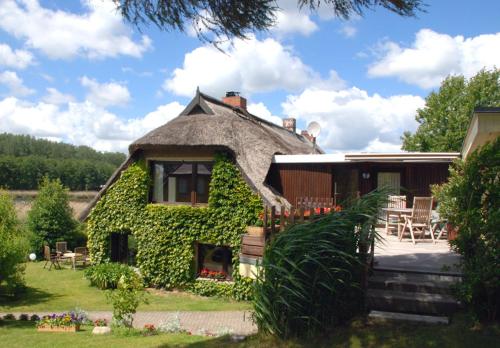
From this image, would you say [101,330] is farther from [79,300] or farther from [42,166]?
[42,166]

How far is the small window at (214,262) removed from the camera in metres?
15.9

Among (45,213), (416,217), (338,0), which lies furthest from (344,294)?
(45,213)

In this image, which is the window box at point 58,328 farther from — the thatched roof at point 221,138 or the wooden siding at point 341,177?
the wooden siding at point 341,177

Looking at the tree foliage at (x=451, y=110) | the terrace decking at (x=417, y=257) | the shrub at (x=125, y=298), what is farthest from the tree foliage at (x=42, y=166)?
the terrace decking at (x=417, y=257)

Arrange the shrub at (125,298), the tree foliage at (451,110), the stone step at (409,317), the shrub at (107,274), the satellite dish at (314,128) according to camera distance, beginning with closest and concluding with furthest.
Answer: the stone step at (409,317) < the shrub at (125,298) < the shrub at (107,274) < the satellite dish at (314,128) < the tree foliage at (451,110)

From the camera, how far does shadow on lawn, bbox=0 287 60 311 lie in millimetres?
15109

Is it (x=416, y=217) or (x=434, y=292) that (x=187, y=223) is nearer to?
(x=416, y=217)

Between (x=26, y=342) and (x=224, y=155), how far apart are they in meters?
8.51

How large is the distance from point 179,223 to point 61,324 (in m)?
6.23

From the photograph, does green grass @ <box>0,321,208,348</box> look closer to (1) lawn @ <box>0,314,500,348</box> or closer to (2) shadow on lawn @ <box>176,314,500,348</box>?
(1) lawn @ <box>0,314,500,348</box>

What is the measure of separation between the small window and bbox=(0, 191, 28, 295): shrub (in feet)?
19.0

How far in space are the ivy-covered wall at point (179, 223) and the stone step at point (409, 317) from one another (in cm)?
879

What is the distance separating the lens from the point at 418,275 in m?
7.65

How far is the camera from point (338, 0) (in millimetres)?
6359
